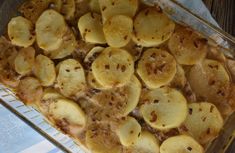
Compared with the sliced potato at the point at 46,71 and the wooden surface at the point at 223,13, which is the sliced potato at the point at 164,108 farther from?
the wooden surface at the point at 223,13

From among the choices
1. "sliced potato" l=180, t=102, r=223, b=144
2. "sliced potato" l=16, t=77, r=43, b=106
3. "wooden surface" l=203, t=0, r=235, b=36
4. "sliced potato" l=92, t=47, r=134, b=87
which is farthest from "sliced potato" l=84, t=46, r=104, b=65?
"wooden surface" l=203, t=0, r=235, b=36

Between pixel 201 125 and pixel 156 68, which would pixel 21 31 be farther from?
pixel 201 125

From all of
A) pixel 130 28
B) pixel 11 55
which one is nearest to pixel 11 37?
pixel 11 55

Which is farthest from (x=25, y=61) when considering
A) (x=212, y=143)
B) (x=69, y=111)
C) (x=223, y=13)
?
(x=223, y=13)

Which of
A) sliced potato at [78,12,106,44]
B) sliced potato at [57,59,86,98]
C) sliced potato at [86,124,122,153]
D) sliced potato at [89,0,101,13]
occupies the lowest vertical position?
sliced potato at [86,124,122,153]

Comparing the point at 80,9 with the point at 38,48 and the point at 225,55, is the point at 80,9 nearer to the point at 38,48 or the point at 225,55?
the point at 38,48

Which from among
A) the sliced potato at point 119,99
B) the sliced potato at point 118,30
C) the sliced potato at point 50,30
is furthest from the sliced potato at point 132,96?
the sliced potato at point 50,30

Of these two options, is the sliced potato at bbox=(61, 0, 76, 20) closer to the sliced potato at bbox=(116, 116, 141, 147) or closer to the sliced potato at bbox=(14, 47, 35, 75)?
the sliced potato at bbox=(14, 47, 35, 75)
